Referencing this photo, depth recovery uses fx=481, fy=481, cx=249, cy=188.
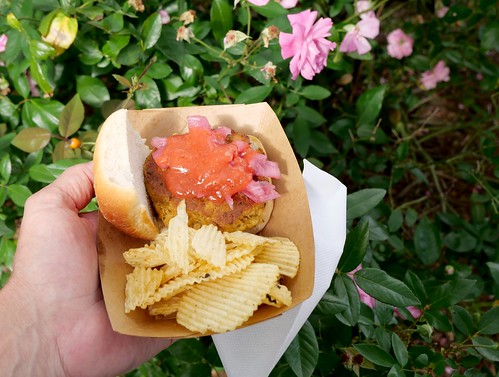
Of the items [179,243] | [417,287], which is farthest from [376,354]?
[179,243]

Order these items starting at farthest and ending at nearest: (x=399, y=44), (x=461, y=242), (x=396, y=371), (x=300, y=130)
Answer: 1. (x=399, y=44)
2. (x=461, y=242)
3. (x=300, y=130)
4. (x=396, y=371)

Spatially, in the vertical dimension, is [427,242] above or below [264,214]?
below

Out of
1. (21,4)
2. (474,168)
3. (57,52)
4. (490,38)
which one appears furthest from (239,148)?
(474,168)

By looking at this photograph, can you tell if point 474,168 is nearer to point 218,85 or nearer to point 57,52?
point 218,85

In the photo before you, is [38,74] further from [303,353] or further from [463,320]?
[463,320]

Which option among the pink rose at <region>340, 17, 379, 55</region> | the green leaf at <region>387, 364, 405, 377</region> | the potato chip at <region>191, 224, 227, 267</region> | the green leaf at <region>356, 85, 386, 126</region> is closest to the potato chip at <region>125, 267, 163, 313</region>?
the potato chip at <region>191, 224, 227, 267</region>

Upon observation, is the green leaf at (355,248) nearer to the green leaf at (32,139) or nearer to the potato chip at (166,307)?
the potato chip at (166,307)
